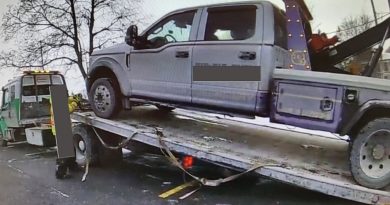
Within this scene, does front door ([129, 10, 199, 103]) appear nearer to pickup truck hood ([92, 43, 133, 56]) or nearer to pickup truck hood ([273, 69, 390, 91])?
pickup truck hood ([92, 43, 133, 56])

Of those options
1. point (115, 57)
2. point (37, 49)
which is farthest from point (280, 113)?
point (37, 49)

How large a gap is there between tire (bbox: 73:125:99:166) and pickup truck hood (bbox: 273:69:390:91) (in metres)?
2.81

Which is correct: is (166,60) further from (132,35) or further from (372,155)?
(372,155)

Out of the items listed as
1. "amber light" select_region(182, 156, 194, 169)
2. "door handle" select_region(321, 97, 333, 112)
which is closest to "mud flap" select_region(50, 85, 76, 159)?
"amber light" select_region(182, 156, 194, 169)

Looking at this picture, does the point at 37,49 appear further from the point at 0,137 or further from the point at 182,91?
the point at 182,91

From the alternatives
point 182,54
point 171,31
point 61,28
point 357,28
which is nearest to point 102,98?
point 171,31

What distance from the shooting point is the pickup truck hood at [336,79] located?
10.5ft

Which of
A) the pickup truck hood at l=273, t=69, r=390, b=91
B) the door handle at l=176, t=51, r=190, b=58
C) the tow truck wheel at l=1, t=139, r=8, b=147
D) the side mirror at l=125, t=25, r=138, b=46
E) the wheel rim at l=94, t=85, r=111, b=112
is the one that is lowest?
the tow truck wheel at l=1, t=139, r=8, b=147

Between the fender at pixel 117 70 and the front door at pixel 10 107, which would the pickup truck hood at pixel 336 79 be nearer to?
the fender at pixel 117 70

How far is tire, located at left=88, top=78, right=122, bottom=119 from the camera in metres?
5.19

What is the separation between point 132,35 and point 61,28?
392 inches

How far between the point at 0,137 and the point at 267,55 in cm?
883

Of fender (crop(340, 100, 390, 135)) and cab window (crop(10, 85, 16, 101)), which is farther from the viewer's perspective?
cab window (crop(10, 85, 16, 101))

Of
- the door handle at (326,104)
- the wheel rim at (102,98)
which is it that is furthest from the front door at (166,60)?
the door handle at (326,104)
